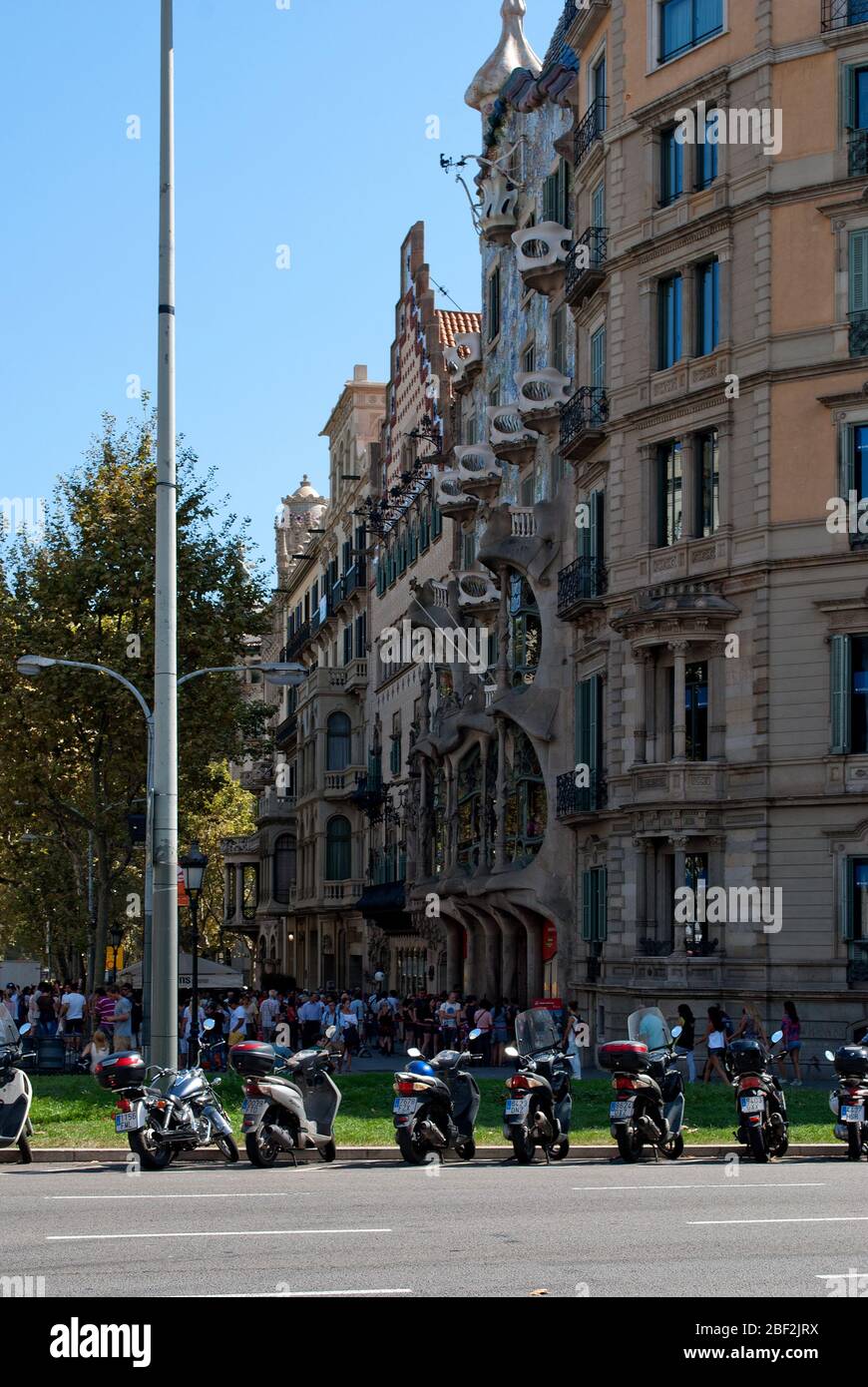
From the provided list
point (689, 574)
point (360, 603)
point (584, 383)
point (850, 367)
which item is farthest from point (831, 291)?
point (360, 603)

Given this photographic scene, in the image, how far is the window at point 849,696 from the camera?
31.8 m

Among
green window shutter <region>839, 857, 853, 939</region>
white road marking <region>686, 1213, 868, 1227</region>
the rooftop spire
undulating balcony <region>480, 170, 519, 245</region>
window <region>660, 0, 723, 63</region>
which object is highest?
the rooftop spire

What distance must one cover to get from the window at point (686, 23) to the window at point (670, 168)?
142 cm

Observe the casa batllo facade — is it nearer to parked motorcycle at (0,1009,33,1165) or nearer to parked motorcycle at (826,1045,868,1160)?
parked motorcycle at (826,1045,868,1160)

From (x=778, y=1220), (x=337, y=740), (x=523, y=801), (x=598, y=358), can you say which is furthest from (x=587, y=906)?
(x=337, y=740)

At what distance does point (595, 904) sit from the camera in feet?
124

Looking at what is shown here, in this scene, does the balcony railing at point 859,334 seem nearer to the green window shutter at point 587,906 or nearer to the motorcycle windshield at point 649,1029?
the green window shutter at point 587,906

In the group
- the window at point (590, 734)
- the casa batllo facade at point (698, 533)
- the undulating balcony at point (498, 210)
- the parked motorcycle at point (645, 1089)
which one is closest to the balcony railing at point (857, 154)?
the casa batllo facade at point (698, 533)

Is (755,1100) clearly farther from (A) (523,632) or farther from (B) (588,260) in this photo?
(A) (523,632)

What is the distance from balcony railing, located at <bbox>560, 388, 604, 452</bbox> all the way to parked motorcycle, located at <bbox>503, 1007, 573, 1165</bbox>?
63.7 ft

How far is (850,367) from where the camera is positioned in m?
32.3

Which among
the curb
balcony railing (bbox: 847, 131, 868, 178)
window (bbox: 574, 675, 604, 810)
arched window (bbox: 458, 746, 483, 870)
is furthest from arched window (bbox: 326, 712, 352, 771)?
the curb

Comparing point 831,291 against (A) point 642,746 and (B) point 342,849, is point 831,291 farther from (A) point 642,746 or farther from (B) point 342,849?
(B) point 342,849

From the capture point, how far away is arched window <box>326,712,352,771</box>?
240 ft
